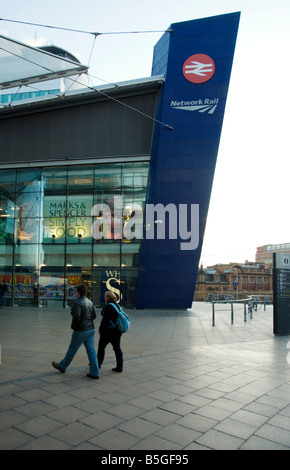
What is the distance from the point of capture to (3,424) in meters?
3.95

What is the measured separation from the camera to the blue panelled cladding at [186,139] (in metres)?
18.0

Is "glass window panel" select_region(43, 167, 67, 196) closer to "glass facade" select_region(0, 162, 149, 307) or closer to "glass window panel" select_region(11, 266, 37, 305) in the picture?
"glass facade" select_region(0, 162, 149, 307)

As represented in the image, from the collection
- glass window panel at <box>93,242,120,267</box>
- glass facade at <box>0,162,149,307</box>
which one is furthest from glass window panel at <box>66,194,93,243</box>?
glass window panel at <box>93,242,120,267</box>

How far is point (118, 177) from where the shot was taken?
21.0m

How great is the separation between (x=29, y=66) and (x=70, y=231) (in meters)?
12.2

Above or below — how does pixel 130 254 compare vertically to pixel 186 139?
below

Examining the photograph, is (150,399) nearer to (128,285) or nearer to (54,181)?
(128,285)

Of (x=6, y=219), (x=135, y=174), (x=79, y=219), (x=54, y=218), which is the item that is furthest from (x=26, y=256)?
(x=135, y=174)

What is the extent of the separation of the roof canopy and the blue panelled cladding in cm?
833

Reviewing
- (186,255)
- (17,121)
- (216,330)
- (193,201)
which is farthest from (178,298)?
(17,121)

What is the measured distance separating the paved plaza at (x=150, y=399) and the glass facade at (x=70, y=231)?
11.4 m
